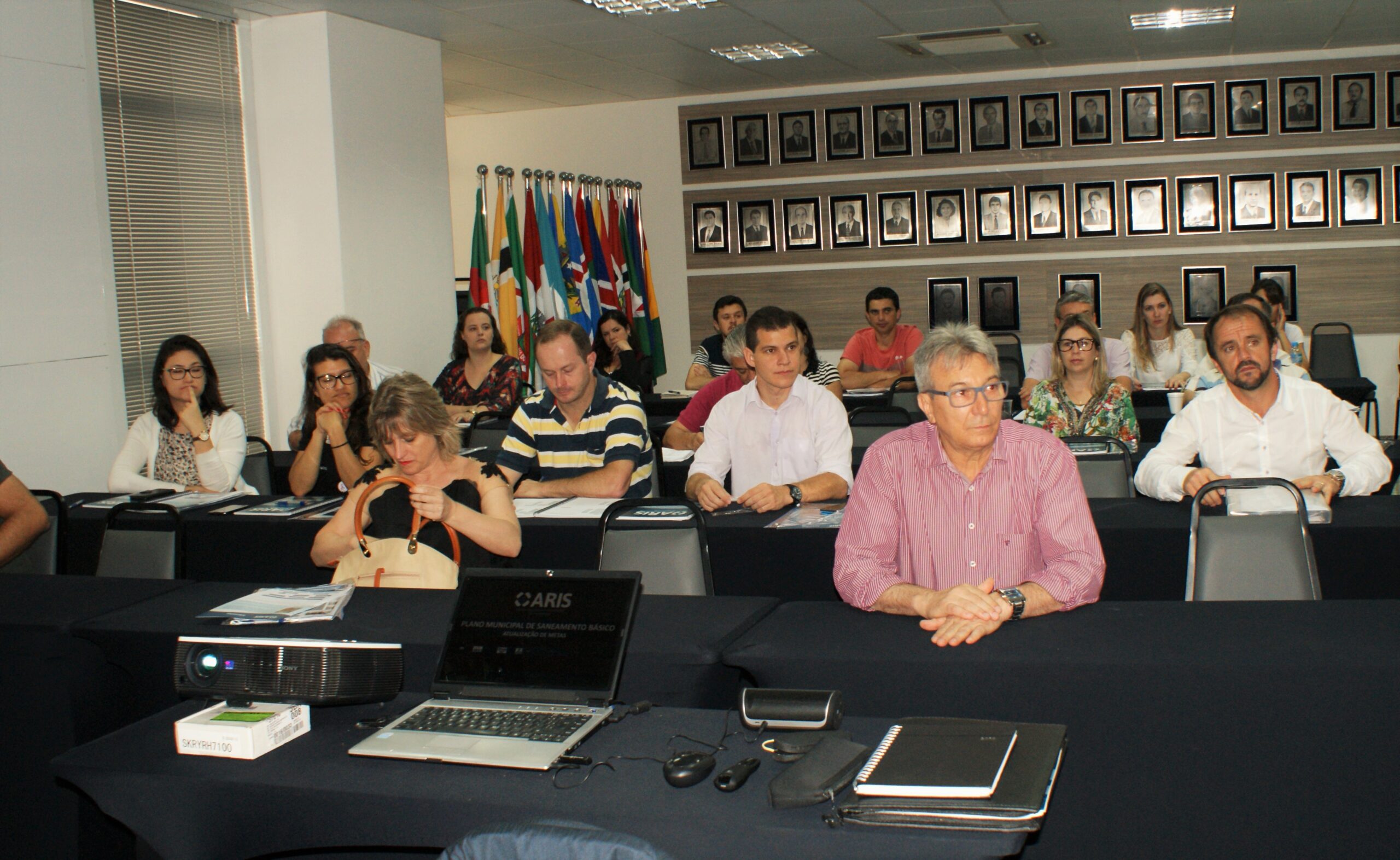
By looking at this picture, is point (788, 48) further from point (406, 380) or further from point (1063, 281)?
point (406, 380)

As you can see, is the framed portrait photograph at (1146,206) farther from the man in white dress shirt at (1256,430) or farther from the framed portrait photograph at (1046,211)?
the man in white dress shirt at (1256,430)

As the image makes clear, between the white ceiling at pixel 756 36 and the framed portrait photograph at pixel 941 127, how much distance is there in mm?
311

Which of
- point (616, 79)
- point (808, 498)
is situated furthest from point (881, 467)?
point (616, 79)

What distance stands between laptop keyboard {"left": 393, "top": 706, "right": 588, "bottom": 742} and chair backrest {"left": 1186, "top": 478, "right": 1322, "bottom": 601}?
1.85m

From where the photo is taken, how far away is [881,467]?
286 centimetres

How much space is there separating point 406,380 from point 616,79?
21.8 ft

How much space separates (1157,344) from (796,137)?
13.3ft

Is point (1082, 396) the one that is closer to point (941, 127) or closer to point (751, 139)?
point (941, 127)

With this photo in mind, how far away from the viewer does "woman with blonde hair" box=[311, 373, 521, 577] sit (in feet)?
10.8

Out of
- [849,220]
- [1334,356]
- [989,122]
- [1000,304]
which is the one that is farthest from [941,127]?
[1334,356]

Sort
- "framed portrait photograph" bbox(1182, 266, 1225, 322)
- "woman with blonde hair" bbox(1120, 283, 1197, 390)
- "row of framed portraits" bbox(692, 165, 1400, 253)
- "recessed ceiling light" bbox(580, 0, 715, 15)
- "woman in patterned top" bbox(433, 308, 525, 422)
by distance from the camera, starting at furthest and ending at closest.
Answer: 1. "framed portrait photograph" bbox(1182, 266, 1225, 322)
2. "row of framed portraits" bbox(692, 165, 1400, 253)
3. "woman with blonde hair" bbox(1120, 283, 1197, 390)
4. "woman in patterned top" bbox(433, 308, 525, 422)
5. "recessed ceiling light" bbox(580, 0, 715, 15)

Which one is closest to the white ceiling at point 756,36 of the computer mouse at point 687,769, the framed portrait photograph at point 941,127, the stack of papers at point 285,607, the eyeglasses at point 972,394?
the framed portrait photograph at point 941,127

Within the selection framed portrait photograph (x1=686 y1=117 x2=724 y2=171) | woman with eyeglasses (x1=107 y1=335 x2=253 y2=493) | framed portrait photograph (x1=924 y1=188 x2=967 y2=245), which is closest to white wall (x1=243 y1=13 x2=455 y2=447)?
woman with eyeglasses (x1=107 y1=335 x2=253 y2=493)

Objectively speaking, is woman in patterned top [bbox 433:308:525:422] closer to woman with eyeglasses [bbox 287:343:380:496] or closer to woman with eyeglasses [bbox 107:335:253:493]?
woman with eyeglasses [bbox 287:343:380:496]
